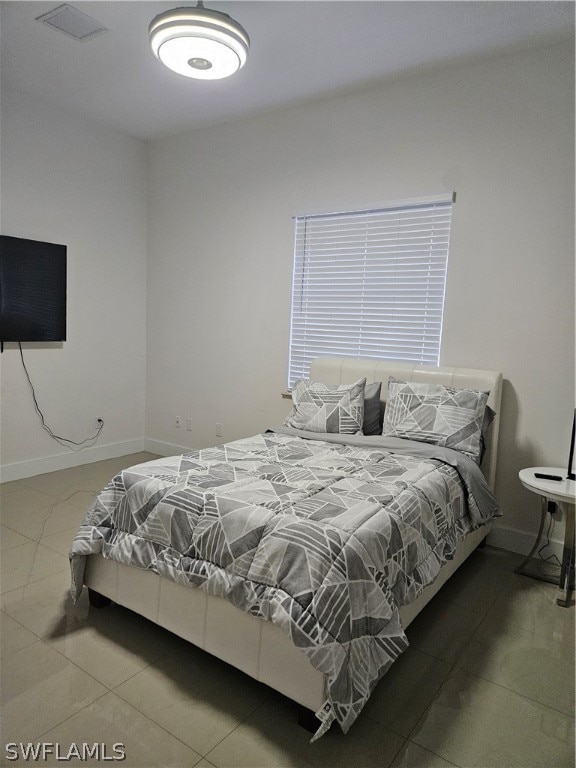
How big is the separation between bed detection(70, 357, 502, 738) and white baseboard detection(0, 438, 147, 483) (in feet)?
7.00

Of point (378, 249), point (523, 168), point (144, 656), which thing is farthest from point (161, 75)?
point (144, 656)

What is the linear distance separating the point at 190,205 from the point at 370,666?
4.13 meters

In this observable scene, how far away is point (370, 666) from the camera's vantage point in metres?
1.67

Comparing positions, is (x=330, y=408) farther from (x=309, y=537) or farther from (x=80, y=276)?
(x=80, y=276)

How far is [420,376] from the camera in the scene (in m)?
3.35

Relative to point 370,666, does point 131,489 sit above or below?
above

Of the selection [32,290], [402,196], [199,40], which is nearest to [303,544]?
[199,40]

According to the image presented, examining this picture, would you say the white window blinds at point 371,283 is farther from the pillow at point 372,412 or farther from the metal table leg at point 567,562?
the metal table leg at point 567,562

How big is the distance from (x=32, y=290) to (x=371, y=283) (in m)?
2.68

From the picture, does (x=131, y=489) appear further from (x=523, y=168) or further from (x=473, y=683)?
(x=523, y=168)

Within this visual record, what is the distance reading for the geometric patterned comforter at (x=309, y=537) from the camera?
1627 mm

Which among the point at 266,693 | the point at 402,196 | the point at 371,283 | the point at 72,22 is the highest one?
the point at 72,22

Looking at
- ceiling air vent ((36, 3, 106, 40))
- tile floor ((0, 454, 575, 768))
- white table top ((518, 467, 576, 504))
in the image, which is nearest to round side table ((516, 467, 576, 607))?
white table top ((518, 467, 576, 504))

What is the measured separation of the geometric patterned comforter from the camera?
1627mm
